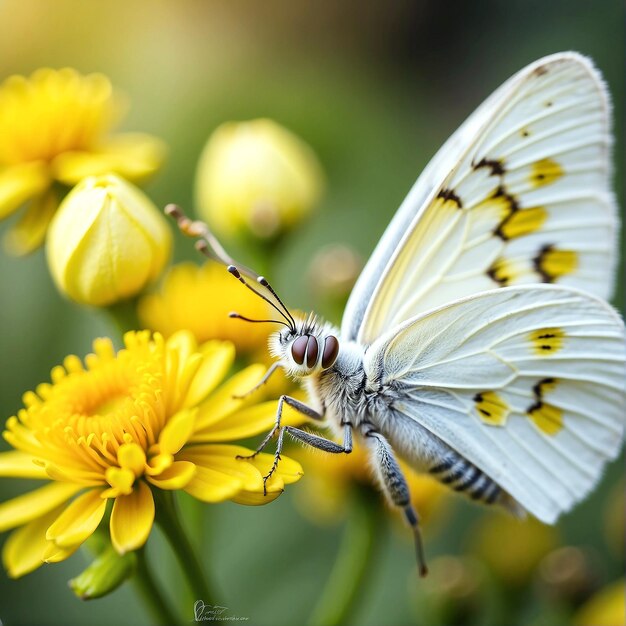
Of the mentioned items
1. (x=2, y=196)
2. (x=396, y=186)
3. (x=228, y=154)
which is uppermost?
(x=2, y=196)

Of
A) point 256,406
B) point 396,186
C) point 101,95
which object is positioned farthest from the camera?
point 396,186

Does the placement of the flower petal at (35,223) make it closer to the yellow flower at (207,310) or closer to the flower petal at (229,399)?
the yellow flower at (207,310)

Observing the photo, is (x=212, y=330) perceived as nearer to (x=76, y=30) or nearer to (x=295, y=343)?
(x=295, y=343)

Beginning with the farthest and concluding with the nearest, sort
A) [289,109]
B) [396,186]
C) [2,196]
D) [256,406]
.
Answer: [289,109] → [396,186] → [2,196] → [256,406]

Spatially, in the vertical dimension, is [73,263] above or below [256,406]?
above

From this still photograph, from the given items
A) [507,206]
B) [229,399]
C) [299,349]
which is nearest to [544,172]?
[507,206]

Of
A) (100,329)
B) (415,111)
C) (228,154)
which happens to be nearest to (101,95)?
(228,154)
